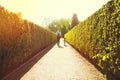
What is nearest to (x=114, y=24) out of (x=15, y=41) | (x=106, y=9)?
(x=106, y=9)

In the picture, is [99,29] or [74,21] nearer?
[99,29]

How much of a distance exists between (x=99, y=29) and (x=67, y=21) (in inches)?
4081

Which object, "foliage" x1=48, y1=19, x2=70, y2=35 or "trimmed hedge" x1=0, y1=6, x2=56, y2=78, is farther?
"foliage" x1=48, y1=19, x2=70, y2=35

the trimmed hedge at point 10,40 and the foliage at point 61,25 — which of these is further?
the foliage at point 61,25

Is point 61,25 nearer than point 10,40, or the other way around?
point 10,40

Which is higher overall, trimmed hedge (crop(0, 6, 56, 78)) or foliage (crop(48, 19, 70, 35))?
foliage (crop(48, 19, 70, 35))

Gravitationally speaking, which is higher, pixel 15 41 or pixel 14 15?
pixel 14 15

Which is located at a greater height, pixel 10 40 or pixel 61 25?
pixel 61 25

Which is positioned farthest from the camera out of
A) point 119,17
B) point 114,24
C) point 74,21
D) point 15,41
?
point 74,21

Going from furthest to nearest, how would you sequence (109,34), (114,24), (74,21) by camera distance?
(74,21)
(109,34)
(114,24)

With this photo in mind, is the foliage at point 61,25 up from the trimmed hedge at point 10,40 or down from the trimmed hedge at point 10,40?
up

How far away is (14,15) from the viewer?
32.2 ft

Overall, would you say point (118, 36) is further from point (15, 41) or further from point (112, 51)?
point (15, 41)

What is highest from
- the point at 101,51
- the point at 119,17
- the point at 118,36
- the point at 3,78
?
the point at 119,17
